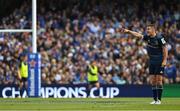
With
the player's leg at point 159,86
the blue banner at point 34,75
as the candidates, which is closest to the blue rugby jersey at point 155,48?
the player's leg at point 159,86

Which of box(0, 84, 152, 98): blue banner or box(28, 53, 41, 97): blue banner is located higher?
box(28, 53, 41, 97): blue banner

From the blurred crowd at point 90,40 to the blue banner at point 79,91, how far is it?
1.05 metres

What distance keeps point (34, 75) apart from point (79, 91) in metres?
4.08

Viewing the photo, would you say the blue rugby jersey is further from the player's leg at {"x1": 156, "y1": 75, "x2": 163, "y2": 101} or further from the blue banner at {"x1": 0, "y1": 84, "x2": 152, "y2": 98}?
the blue banner at {"x1": 0, "y1": 84, "x2": 152, "y2": 98}

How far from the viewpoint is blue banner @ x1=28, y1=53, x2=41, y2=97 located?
25672 millimetres

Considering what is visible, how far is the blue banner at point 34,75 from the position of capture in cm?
2567

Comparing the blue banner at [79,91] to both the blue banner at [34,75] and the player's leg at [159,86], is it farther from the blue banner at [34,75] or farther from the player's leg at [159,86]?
the player's leg at [159,86]

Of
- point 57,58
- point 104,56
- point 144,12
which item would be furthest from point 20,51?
point 144,12

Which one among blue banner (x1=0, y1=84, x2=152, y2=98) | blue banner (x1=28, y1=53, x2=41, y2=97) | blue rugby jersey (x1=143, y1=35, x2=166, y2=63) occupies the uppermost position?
blue rugby jersey (x1=143, y1=35, x2=166, y2=63)

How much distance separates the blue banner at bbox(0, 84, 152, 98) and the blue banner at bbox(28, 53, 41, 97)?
3205 mm

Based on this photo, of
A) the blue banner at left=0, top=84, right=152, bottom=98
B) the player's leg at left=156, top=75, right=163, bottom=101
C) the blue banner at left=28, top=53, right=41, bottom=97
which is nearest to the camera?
the player's leg at left=156, top=75, right=163, bottom=101

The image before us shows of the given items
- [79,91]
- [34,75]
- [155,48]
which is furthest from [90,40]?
[155,48]

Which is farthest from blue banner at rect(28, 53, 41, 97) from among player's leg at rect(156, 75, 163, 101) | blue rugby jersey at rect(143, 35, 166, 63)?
player's leg at rect(156, 75, 163, 101)

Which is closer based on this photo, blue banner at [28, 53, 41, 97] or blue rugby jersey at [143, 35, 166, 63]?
blue rugby jersey at [143, 35, 166, 63]
